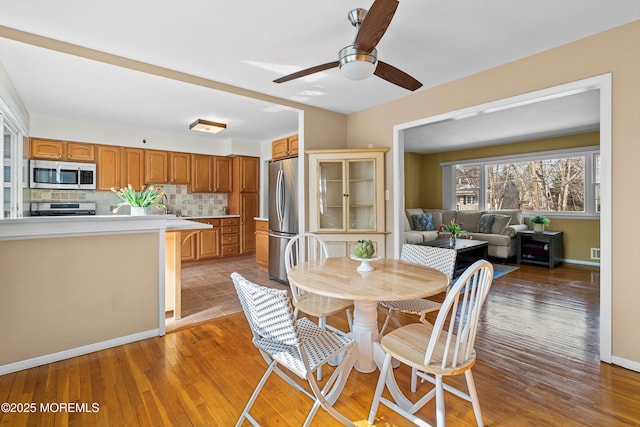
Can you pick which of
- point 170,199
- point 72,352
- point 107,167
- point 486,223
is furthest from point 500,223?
point 107,167

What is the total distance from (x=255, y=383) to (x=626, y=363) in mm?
2552

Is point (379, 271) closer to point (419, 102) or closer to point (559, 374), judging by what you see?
point (559, 374)

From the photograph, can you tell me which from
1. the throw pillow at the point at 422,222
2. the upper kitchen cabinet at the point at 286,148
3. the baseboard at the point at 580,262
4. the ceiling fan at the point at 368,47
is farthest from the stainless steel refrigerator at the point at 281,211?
the baseboard at the point at 580,262

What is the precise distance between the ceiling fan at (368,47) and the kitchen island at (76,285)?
192 cm

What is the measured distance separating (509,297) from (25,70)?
565cm

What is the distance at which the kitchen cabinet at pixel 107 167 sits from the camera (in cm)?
509

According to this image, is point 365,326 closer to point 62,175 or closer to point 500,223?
point 500,223

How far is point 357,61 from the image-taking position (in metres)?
1.90

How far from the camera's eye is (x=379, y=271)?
2.06 metres

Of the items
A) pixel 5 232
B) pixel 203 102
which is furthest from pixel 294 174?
pixel 5 232

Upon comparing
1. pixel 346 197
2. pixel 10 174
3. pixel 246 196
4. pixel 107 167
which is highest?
pixel 107 167

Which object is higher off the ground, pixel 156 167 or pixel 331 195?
pixel 156 167

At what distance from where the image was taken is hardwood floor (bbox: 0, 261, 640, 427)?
169cm

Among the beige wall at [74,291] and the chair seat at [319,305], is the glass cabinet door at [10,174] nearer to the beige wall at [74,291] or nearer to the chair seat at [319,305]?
the beige wall at [74,291]
